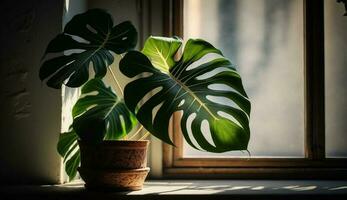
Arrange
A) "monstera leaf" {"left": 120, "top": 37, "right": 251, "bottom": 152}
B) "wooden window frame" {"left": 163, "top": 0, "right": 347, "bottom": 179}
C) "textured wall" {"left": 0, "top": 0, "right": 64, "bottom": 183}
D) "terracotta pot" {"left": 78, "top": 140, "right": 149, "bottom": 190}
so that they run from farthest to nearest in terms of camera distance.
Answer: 1. "wooden window frame" {"left": 163, "top": 0, "right": 347, "bottom": 179}
2. "textured wall" {"left": 0, "top": 0, "right": 64, "bottom": 183}
3. "terracotta pot" {"left": 78, "top": 140, "right": 149, "bottom": 190}
4. "monstera leaf" {"left": 120, "top": 37, "right": 251, "bottom": 152}

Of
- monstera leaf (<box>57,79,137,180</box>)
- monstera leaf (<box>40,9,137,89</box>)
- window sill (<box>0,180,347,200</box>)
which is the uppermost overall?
monstera leaf (<box>40,9,137,89</box>)

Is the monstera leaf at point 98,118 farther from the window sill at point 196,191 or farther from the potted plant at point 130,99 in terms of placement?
the window sill at point 196,191

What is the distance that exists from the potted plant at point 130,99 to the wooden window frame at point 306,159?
0.38 meters

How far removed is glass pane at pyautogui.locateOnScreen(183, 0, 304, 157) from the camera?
6.80ft

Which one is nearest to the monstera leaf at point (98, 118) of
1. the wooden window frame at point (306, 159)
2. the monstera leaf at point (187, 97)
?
the monstera leaf at point (187, 97)

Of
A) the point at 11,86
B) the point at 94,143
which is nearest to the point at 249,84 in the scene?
the point at 94,143

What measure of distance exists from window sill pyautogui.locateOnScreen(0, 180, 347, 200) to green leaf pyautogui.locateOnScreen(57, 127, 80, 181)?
0.06 meters

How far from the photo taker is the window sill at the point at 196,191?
1.61m

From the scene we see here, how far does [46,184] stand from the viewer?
1759mm

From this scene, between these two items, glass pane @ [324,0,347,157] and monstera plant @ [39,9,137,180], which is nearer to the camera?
monstera plant @ [39,9,137,180]

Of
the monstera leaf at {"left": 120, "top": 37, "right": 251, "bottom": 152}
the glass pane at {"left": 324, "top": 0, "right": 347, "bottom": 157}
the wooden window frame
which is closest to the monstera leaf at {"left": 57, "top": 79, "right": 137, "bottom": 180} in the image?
the monstera leaf at {"left": 120, "top": 37, "right": 251, "bottom": 152}

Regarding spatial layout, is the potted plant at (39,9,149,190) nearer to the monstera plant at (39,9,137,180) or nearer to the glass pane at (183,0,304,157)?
the monstera plant at (39,9,137,180)

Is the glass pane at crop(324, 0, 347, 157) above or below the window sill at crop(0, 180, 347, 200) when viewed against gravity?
above

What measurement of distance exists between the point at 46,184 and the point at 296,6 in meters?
1.30
